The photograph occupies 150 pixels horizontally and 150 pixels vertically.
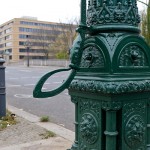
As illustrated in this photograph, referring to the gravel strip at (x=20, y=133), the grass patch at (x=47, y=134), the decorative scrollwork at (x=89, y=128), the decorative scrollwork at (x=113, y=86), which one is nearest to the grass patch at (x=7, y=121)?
the gravel strip at (x=20, y=133)

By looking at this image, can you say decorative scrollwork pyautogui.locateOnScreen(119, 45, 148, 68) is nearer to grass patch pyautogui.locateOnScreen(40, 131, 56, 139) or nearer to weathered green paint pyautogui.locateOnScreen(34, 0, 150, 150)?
weathered green paint pyautogui.locateOnScreen(34, 0, 150, 150)

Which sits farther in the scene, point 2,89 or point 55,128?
point 2,89

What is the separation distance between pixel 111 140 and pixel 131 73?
1.72 ft

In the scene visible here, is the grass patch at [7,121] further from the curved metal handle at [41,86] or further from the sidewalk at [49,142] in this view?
the curved metal handle at [41,86]

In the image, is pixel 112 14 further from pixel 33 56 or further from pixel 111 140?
pixel 33 56

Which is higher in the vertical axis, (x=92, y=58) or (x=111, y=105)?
(x=92, y=58)

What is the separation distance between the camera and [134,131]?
2.15 m

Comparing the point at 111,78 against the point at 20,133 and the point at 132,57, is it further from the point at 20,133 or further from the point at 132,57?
the point at 20,133

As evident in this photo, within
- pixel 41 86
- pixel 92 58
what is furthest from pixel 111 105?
pixel 41 86

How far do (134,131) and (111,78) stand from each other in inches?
18.3

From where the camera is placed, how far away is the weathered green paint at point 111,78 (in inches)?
81.0

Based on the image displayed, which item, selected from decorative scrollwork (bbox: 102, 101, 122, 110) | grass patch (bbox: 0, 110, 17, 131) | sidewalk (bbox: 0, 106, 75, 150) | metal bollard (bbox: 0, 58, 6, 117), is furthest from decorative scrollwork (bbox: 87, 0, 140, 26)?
metal bollard (bbox: 0, 58, 6, 117)

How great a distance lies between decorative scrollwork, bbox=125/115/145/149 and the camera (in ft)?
7.00

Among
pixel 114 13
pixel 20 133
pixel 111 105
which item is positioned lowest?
pixel 20 133
